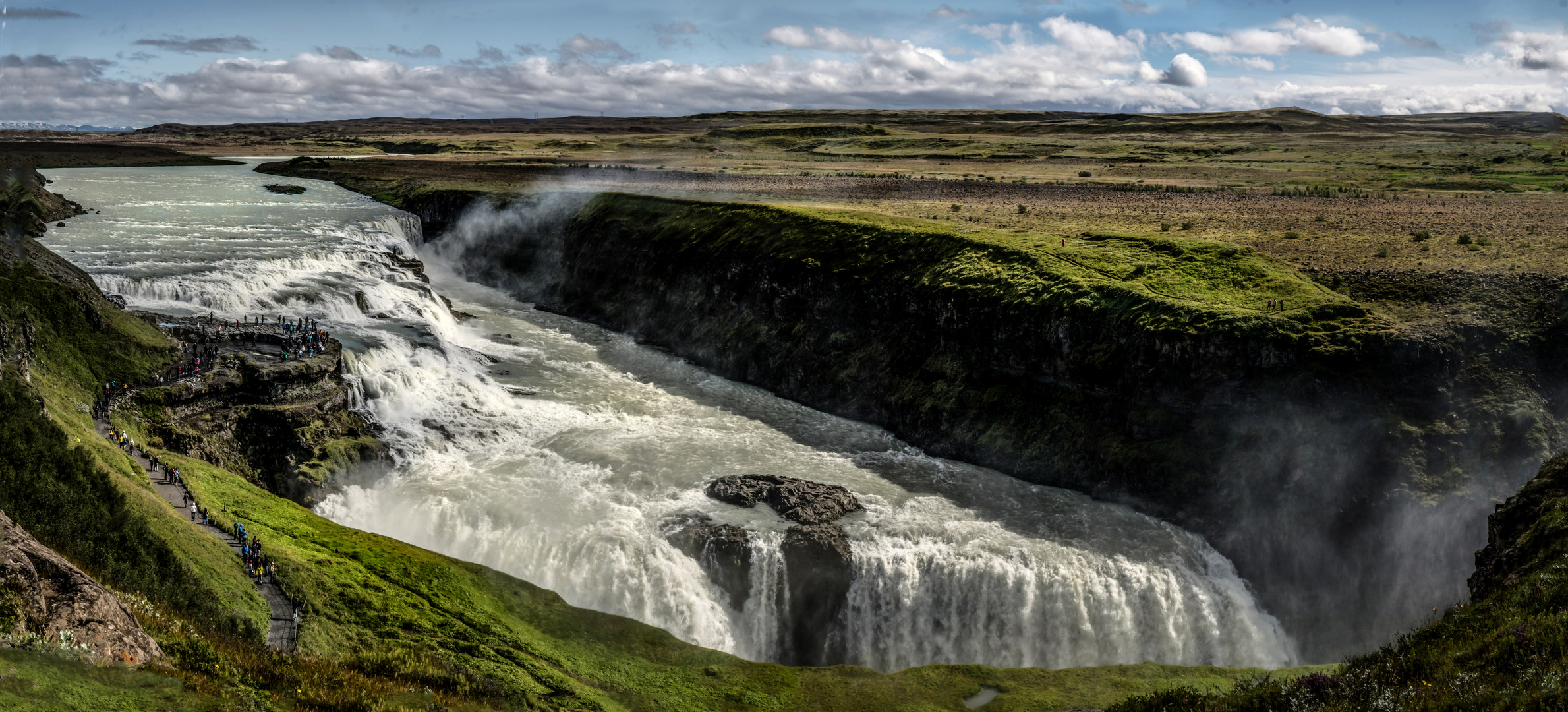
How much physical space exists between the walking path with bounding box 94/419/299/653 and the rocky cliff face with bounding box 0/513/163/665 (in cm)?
569

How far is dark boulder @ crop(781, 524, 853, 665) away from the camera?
3362 cm

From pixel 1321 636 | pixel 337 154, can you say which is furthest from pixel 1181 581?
pixel 337 154

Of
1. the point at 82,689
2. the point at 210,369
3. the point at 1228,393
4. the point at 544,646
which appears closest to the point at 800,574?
the point at 544,646

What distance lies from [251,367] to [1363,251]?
58.7m

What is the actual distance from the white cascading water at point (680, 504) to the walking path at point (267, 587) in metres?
8.36

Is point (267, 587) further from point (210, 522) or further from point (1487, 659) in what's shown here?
point (1487, 659)

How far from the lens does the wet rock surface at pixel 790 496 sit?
3709cm

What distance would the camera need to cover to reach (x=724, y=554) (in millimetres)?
34406

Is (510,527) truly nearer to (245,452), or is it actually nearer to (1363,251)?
(245,452)

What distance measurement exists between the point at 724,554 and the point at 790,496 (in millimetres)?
5028

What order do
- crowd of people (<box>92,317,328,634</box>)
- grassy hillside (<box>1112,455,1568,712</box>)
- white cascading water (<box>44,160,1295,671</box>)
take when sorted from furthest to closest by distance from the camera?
white cascading water (<box>44,160,1295,671</box>)
crowd of people (<box>92,317,328,634</box>)
grassy hillside (<box>1112,455,1568,712</box>)

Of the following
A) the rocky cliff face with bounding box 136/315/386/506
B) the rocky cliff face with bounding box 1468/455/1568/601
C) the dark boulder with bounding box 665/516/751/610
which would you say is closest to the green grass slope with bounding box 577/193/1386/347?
the rocky cliff face with bounding box 1468/455/1568/601

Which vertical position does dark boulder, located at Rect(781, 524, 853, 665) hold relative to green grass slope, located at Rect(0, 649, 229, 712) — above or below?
below

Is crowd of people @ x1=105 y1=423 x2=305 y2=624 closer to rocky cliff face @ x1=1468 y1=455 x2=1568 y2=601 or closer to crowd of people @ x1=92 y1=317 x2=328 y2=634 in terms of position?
crowd of people @ x1=92 y1=317 x2=328 y2=634
